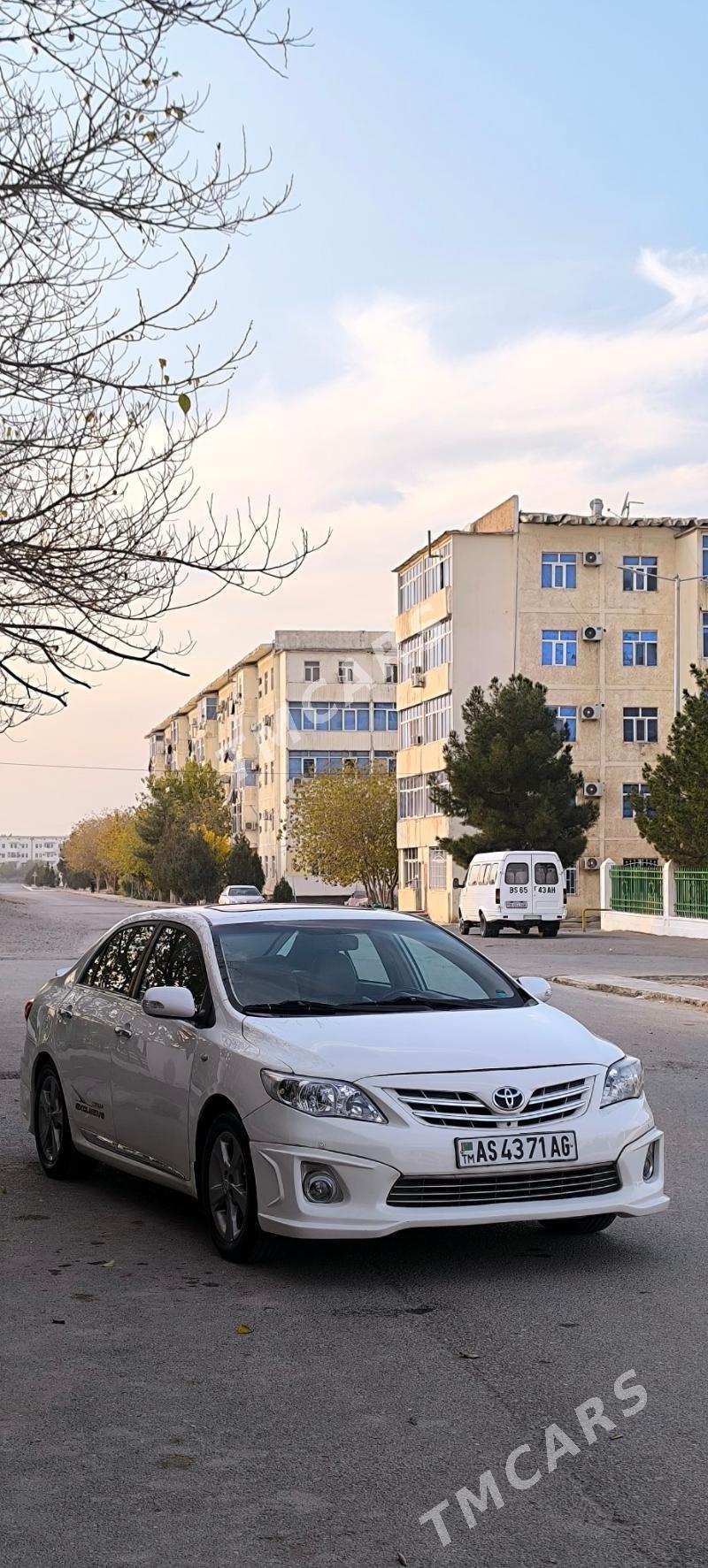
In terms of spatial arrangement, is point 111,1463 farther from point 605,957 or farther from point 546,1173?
point 605,957

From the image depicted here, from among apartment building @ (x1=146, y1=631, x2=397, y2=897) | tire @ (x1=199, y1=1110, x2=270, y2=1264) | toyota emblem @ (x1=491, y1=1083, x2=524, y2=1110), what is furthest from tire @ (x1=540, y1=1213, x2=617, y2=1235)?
apartment building @ (x1=146, y1=631, x2=397, y2=897)

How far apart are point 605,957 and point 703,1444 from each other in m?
30.7

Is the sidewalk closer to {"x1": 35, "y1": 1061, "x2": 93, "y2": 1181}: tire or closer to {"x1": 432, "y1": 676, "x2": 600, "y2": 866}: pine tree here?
{"x1": 35, "y1": 1061, "x2": 93, "y2": 1181}: tire

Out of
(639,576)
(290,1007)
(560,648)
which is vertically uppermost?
(639,576)

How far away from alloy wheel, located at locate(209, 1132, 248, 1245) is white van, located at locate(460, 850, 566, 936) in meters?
40.7

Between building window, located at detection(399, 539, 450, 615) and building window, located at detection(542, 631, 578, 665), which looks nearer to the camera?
building window, located at detection(399, 539, 450, 615)

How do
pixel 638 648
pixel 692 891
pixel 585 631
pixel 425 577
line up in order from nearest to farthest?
1. pixel 692 891
2. pixel 585 631
3. pixel 638 648
4. pixel 425 577

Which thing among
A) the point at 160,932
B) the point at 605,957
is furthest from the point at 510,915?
the point at 160,932

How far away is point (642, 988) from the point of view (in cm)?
2530

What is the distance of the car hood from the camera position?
7035mm

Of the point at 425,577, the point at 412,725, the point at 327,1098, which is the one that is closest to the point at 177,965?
the point at 327,1098

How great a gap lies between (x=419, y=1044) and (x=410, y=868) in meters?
70.2

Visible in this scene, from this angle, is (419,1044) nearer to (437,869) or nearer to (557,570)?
(437,869)

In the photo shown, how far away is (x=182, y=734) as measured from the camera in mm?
167375
